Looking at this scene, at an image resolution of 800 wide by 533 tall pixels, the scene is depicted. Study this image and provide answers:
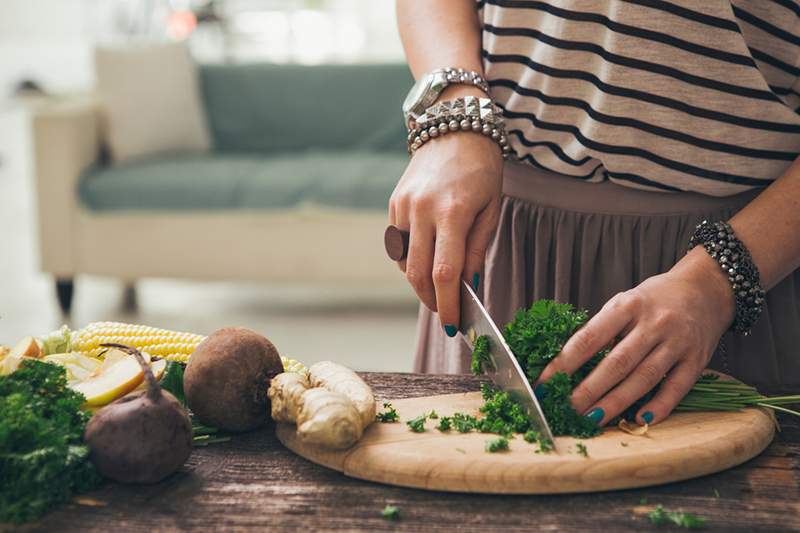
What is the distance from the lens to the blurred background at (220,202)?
4.43 meters

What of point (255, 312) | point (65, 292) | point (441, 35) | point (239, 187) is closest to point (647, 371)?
point (441, 35)

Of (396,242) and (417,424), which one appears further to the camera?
(396,242)

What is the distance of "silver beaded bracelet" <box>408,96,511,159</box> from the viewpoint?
115 centimetres

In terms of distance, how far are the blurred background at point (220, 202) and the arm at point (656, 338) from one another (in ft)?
9.29

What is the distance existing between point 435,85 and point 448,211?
212mm

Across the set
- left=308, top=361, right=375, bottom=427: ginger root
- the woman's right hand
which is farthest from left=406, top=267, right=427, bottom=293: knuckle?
left=308, top=361, right=375, bottom=427: ginger root

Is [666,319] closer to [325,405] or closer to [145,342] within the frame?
[325,405]

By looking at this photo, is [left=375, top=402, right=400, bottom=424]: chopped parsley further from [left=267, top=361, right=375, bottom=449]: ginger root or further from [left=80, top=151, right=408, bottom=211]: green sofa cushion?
[left=80, top=151, right=408, bottom=211]: green sofa cushion

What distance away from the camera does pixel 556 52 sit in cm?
119

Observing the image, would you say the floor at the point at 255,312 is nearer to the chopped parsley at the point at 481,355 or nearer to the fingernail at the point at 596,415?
the chopped parsley at the point at 481,355

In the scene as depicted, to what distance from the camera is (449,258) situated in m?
1.06

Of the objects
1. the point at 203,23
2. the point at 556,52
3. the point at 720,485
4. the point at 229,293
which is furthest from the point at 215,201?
the point at 203,23

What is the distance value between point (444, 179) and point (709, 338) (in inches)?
13.7

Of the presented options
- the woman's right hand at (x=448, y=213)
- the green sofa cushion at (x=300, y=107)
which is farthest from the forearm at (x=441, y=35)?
the green sofa cushion at (x=300, y=107)
